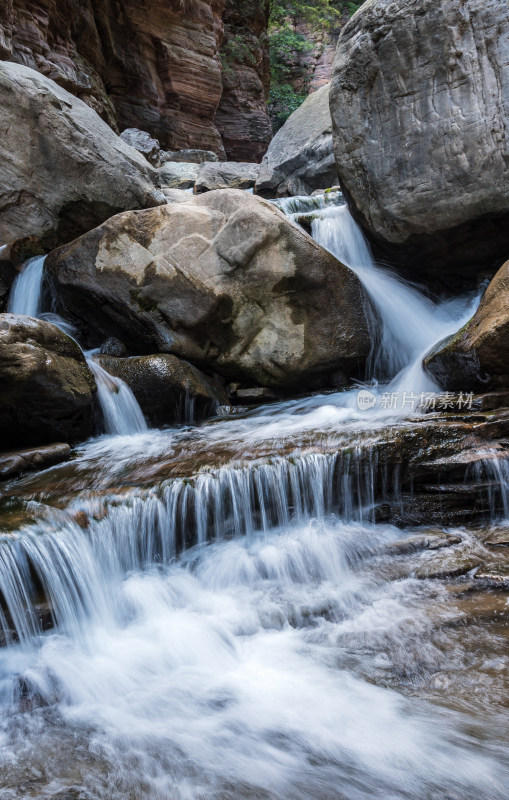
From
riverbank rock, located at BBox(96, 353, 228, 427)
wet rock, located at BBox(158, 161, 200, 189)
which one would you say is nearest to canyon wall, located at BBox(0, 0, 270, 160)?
wet rock, located at BBox(158, 161, 200, 189)

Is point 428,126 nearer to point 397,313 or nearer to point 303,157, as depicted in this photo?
point 397,313

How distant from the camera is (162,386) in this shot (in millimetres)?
5898

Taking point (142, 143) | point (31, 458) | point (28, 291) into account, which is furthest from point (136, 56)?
point (31, 458)

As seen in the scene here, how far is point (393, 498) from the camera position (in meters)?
4.08

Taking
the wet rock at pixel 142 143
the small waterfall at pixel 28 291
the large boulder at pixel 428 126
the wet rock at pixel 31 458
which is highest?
the wet rock at pixel 142 143

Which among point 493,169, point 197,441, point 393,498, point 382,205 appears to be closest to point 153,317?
point 197,441

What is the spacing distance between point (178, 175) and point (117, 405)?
10.1 metres

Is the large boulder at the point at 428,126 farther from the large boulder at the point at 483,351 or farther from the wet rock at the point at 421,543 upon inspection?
the wet rock at the point at 421,543

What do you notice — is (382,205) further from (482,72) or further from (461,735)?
(461,735)

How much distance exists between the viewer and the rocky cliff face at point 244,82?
19031 mm

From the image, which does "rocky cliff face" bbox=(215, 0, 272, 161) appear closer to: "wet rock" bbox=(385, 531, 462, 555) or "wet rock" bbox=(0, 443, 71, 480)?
"wet rock" bbox=(0, 443, 71, 480)

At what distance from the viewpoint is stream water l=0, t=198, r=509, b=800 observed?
2.09m

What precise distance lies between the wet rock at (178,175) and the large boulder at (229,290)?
23.2ft

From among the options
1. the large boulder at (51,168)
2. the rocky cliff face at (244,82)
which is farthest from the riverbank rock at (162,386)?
the rocky cliff face at (244,82)
